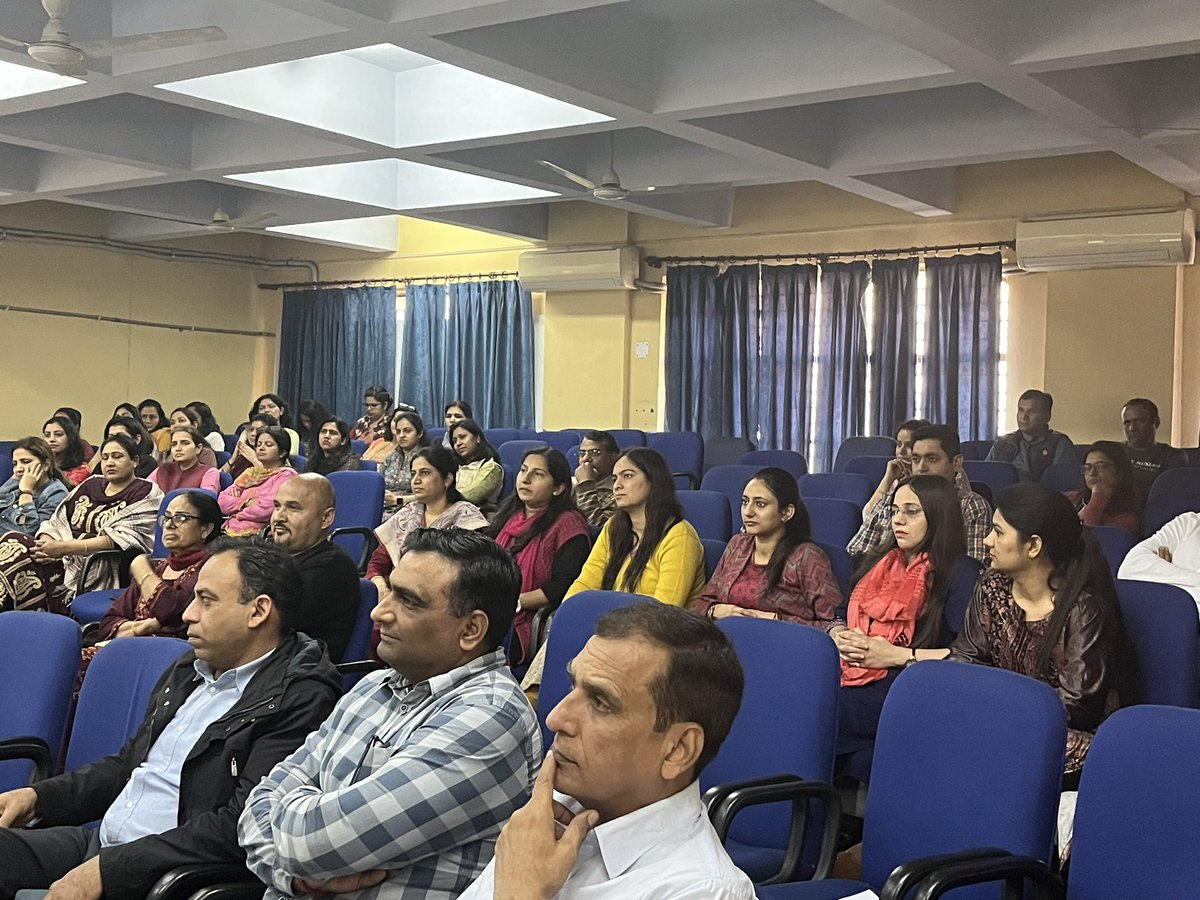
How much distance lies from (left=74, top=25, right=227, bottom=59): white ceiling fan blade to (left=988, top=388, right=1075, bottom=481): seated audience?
499 cm

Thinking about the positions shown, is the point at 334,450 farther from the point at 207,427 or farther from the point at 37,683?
the point at 37,683

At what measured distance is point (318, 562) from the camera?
3.57 metres

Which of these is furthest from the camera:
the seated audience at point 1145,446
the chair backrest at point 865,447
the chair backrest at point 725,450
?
the chair backrest at point 725,450

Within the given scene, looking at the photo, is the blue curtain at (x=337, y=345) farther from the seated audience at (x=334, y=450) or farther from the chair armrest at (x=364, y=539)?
the chair armrest at (x=364, y=539)

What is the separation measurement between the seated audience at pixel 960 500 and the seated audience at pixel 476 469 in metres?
2.07

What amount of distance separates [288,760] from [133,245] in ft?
35.3

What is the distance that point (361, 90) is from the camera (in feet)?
23.2

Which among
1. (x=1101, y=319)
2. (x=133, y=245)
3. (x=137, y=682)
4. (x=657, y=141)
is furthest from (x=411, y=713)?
(x=133, y=245)

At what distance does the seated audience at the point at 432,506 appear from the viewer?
16.5 ft

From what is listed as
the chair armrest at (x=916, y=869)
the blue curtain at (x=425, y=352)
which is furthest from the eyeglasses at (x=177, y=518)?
the blue curtain at (x=425, y=352)

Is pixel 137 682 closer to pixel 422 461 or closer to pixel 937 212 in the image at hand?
pixel 422 461

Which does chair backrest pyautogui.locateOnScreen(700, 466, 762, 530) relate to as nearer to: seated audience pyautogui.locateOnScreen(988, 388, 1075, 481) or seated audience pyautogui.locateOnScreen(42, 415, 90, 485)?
seated audience pyautogui.locateOnScreen(988, 388, 1075, 481)

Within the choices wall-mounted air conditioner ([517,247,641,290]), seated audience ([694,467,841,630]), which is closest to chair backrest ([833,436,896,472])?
wall-mounted air conditioner ([517,247,641,290])

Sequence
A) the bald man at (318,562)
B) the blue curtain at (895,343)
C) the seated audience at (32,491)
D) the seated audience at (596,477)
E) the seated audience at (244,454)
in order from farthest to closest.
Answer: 1. the blue curtain at (895,343)
2. the seated audience at (244,454)
3. the seated audience at (32,491)
4. the seated audience at (596,477)
5. the bald man at (318,562)
